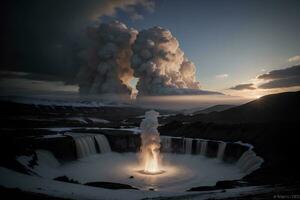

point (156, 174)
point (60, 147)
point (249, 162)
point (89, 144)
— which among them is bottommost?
point (156, 174)

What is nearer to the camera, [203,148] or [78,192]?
[78,192]

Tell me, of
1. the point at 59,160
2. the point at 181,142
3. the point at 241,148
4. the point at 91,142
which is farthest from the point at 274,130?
the point at 59,160

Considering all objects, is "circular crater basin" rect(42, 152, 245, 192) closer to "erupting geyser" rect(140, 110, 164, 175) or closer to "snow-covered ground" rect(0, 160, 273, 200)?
"erupting geyser" rect(140, 110, 164, 175)

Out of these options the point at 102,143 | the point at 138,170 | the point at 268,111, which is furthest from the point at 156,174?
the point at 268,111

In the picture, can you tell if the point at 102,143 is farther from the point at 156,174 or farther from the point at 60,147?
the point at 156,174

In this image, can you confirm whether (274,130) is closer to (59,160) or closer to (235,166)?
(235,166)

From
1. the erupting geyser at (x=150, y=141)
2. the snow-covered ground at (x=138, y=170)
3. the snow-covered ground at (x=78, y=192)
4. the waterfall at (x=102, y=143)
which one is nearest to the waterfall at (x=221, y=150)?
the snow-covered ground at (x=138, y=170)

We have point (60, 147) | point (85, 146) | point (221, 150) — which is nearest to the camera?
point (60, 147)
